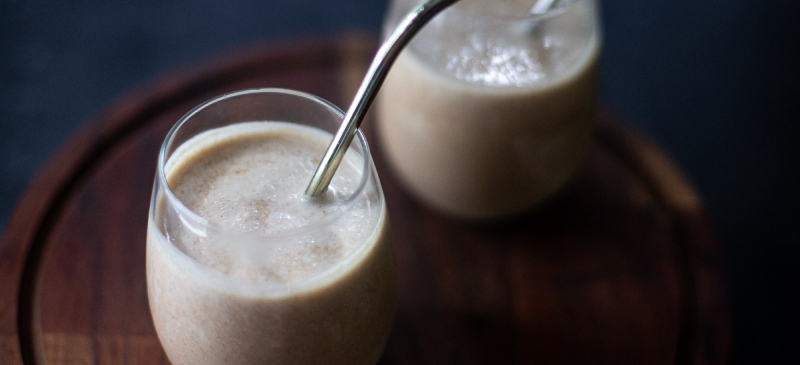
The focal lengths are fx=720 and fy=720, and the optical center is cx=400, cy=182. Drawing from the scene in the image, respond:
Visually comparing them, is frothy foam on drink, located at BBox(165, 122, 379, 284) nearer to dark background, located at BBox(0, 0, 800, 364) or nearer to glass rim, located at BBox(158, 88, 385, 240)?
glass rim, located at BBox(158, 88, 385, 240)

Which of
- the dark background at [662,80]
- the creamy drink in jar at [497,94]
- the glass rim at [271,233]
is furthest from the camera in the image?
the dark background at [662,80]

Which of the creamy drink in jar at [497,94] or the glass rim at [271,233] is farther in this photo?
the creamy drink in jar at [497,94]

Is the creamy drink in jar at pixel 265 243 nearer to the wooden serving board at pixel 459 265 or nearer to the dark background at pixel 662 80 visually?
the wooden serving board at pixel 459 265

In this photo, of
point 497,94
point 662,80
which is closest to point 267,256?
point 497,94

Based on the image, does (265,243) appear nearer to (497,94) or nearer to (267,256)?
(267,256)

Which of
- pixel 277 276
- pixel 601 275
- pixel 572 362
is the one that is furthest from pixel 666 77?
pixel 277 276

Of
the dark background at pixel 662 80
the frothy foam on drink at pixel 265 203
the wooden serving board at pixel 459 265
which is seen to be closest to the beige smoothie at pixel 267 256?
the frothy foam on drink at pixel 265 203
